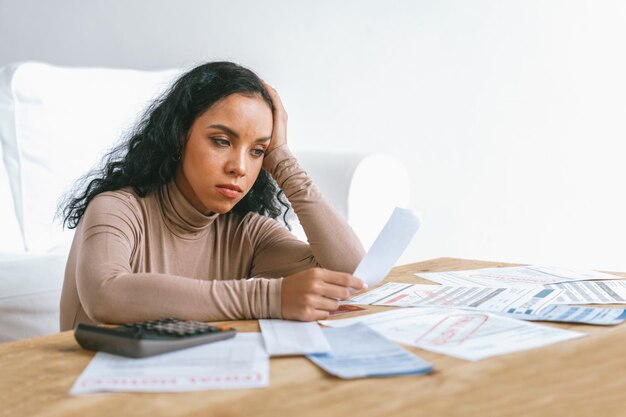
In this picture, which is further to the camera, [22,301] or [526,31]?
[526,31]

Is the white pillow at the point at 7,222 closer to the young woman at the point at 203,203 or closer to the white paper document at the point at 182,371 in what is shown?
the young woman at the point at 203,203

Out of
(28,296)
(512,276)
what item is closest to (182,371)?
(512,276)

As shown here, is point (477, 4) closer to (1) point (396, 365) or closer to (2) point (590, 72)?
(2) point (590, 72)

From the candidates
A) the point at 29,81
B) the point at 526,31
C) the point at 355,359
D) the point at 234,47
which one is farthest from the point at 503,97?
the point at 355,359

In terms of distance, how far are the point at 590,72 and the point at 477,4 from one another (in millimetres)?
398

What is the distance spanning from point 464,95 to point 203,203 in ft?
4.42

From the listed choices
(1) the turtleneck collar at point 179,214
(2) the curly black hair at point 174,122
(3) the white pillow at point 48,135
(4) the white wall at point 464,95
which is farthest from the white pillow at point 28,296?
(4) the white wall at point 464,95

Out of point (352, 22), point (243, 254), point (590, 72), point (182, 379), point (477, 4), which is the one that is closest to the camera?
point (182, 379)

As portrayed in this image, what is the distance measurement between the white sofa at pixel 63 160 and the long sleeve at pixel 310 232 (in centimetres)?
78

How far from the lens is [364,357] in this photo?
846mm

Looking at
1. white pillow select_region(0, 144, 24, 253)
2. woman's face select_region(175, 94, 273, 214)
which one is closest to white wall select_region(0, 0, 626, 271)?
white pillow select_region(0, 144, 24, 253)

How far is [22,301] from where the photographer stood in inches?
75.8

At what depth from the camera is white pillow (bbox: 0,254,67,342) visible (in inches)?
75.2

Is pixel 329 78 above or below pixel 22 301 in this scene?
above
